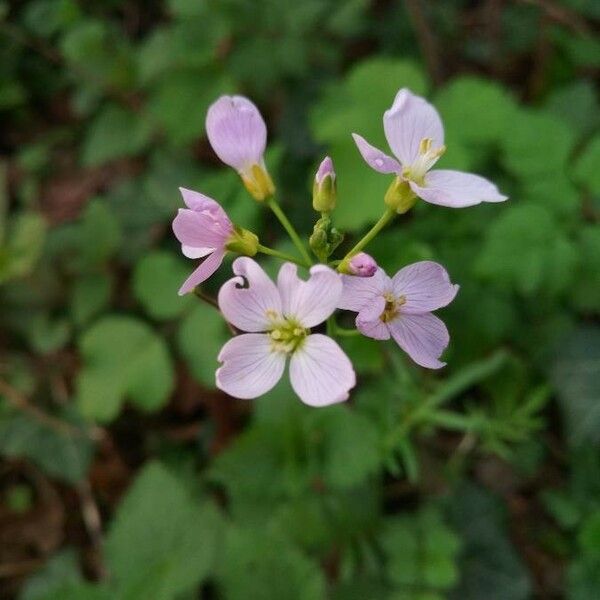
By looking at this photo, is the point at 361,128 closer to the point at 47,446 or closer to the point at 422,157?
the point at 422,157

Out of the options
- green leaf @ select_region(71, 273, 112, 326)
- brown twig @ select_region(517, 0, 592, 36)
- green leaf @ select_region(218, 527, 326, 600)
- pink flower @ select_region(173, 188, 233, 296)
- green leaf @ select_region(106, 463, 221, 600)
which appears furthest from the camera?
brown twig @ select_region(517, 0, 592, 36)

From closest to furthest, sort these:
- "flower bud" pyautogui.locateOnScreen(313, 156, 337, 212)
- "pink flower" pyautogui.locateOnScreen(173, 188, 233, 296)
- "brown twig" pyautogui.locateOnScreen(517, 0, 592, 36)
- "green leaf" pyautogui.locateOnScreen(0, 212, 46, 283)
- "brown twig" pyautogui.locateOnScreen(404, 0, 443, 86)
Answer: "pink flower" pyautogui.locateOnScreen(173, 188, 233, 296), "flower bud" pyautogui.locateOnScreen(313, 156, 337, 212), "green leaf" pyautogui.locateOnScreen(0, 212, 46, 283), "brown twig" pyautogui.locateOnScreen(404, 0, 443, 86), "brown twig" pyautogui.locateOnScreen(517, 0, 592, 36)

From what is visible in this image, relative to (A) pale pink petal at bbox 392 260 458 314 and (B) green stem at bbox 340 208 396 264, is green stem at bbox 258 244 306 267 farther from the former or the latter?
(A) pale pink petal at bbox 392 260 458 314

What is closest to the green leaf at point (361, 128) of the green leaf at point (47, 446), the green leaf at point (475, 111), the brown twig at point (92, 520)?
the green leaf at point (475, 111)

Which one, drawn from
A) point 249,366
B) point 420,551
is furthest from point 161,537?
point 249,366

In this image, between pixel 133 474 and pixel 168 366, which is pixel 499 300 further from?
pixel 133 474

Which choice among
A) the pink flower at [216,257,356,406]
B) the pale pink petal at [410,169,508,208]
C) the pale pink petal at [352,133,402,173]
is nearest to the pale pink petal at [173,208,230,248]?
the pink flower at [216,257,356,406]

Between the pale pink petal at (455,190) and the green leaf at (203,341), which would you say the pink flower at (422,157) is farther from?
the green leaf at (203,341)
